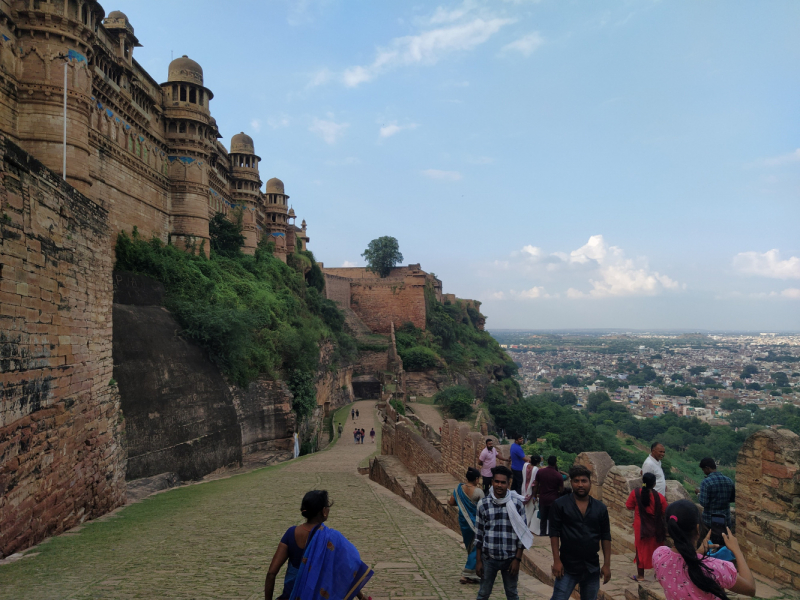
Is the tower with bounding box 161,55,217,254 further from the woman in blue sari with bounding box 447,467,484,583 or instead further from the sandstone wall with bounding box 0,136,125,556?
the woman in blue sari with bounding box 447,467,484,583

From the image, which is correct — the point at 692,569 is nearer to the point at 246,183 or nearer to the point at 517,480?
the point at 517,480

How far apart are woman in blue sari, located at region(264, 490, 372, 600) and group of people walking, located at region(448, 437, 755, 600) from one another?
4.55 feet

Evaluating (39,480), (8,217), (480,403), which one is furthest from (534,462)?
(480,403)

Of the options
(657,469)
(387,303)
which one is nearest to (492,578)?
(657,469)

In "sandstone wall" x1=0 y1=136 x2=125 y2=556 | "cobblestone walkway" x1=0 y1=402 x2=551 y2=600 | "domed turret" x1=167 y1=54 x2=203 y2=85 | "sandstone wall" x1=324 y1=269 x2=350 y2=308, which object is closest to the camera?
"cobblestone walkway" x1=0 y1=402 x2=551 y2=600

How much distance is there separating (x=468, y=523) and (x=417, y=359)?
41.2m

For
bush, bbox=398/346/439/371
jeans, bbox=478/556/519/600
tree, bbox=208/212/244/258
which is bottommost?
bush, bbox=398/346/439/371

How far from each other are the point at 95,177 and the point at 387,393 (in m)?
25.2

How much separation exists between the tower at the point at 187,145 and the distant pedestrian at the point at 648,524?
80.6 feet

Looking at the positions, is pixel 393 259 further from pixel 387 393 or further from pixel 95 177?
pixel 95 177

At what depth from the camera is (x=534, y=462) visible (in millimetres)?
6930

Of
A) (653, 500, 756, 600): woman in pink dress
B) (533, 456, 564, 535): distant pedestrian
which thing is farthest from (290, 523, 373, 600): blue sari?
(533, 456, 564, 535): distant pedestrian

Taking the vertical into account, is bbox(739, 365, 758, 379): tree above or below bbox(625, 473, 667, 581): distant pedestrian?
below

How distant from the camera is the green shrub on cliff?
1817 centimetres
